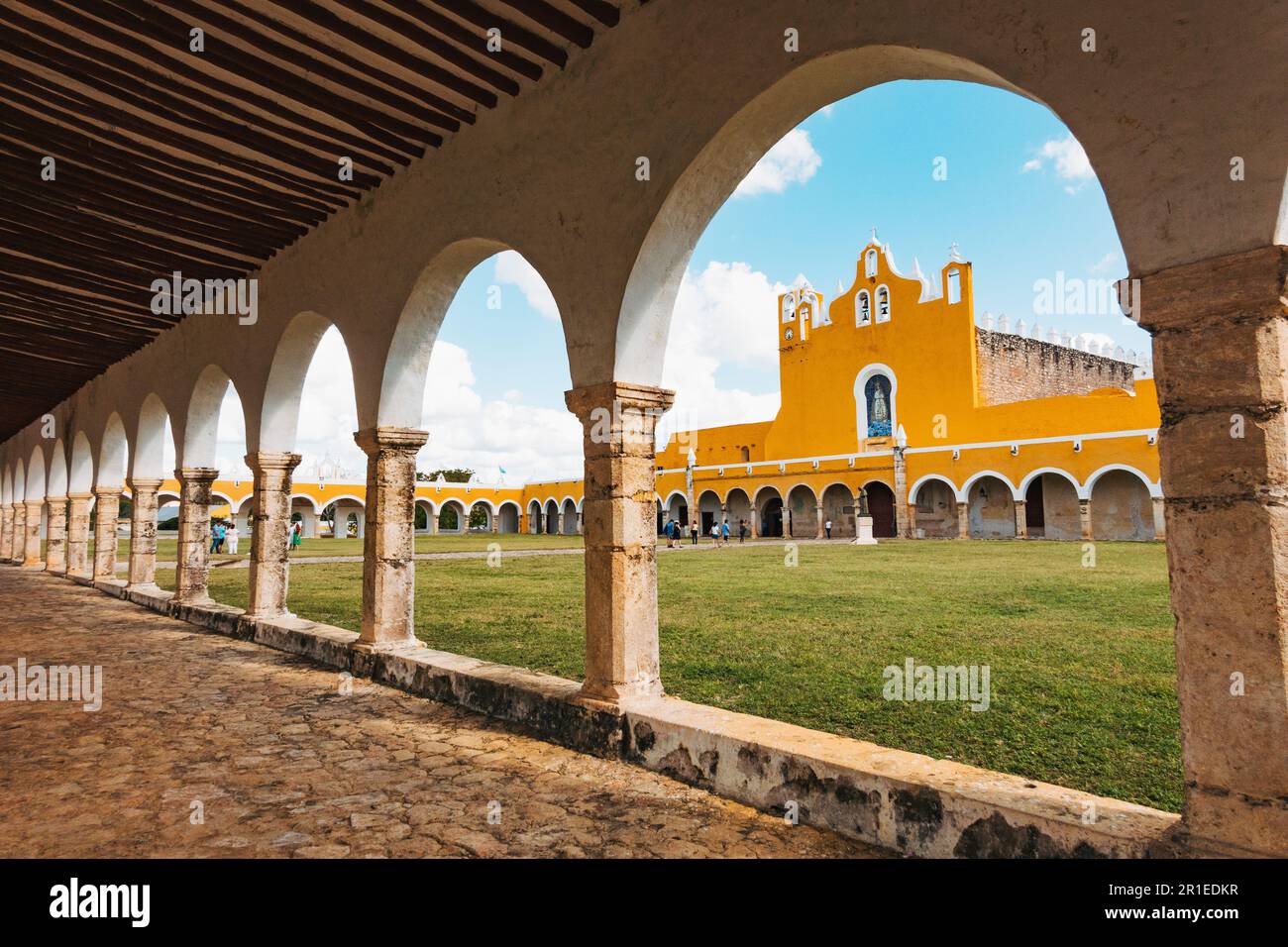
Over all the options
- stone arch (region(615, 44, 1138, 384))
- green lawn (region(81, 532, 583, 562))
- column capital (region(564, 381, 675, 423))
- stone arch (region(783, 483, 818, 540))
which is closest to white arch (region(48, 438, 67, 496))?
green lawn (region(81, 532, 583, 562))

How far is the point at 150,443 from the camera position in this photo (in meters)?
10.1

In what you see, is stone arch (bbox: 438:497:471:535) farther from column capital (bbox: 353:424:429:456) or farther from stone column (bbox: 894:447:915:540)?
column capital (bbox: 353:424:429:456)

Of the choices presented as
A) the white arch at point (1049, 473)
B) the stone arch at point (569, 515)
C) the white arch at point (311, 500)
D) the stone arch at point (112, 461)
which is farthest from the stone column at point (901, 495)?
the white arch at point (311, 500)

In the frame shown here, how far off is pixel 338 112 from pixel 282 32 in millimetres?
679

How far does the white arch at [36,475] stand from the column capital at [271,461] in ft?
36.4

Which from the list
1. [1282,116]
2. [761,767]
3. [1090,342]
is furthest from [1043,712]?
[1090,342]

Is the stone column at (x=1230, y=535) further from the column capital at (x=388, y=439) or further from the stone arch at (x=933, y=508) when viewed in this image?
the stone arch at (x=933, y=508)

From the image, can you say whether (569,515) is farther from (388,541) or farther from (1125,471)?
(388,541)

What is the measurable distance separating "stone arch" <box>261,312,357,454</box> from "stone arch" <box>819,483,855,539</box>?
23.4m

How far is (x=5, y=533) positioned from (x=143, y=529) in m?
12.6

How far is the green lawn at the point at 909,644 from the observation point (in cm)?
354

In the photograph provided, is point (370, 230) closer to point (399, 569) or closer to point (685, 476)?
point (399, 569)

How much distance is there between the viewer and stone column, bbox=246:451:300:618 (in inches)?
272

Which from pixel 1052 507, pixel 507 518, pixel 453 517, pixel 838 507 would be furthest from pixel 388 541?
pixel 453 517
